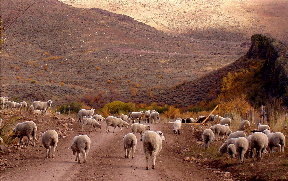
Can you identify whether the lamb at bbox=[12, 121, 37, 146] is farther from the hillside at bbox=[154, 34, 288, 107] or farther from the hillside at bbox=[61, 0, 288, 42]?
the hillside at bbox=[61, 0, 288, 42]

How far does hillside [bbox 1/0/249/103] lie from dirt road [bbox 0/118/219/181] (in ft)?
131

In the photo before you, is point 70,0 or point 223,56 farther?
point 70,0

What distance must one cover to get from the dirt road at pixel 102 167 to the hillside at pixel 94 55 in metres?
39.8

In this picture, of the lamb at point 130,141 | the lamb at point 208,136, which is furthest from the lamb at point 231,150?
the lamb at point 208,136

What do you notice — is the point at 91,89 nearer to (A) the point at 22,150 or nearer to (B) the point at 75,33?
(B) the point at 75,33

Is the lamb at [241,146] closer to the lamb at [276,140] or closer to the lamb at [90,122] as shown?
the lamb at [276,140]

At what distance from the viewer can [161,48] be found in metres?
116

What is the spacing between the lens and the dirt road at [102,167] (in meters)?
14.8

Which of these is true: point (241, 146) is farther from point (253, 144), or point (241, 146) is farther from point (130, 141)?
point (130, 141)

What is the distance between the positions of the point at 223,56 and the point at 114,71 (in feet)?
88.9

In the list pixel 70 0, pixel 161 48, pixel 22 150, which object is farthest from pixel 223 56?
pixel 22 150

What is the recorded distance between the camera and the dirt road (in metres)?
14.8

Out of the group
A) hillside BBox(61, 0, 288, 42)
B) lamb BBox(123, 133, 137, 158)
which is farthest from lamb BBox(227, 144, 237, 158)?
hillside BBox(61, 0, 288, 42)

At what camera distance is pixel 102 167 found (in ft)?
54.3
